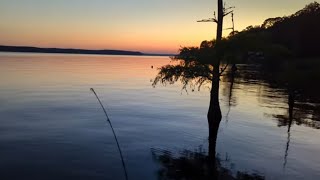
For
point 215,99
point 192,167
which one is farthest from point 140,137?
point 215,99

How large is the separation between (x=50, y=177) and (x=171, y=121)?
18767 mm

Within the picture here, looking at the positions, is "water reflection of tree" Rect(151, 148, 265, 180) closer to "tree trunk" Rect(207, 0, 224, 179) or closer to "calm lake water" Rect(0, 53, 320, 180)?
"calm lake water" Rect(0, 53, 320, 180)

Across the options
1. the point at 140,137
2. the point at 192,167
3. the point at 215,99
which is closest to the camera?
the point at 192,167

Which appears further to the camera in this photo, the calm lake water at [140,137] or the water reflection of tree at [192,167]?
the calm lake water at [140,137]

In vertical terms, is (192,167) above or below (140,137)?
above

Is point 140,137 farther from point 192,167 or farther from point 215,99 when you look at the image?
point 215,99

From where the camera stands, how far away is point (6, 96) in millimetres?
51031

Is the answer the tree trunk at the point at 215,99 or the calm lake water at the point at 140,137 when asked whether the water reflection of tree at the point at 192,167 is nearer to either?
the calm lake water at the point at 140,137

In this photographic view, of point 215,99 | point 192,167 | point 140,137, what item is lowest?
point 140,137

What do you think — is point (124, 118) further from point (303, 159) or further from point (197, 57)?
point (303, 159)

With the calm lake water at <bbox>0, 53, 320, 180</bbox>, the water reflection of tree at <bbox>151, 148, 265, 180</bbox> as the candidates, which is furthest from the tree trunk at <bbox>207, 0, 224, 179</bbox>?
the water reflection of tree at <bbox>151, 148, 265, 180</bbox>

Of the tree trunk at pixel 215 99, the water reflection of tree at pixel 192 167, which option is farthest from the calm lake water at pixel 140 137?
the tree trunk at pixel 215 99

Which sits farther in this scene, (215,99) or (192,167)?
(215,99)

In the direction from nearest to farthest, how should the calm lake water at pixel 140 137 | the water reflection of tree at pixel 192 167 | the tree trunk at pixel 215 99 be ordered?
the water reflection of tree at pixel 192 167 < the calm lake water at pixel 140 137 < the tree trunk at pixel 215 99
